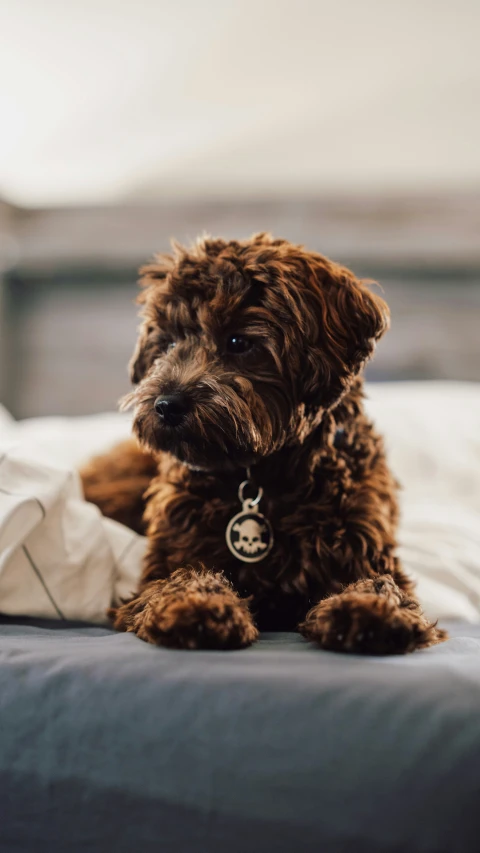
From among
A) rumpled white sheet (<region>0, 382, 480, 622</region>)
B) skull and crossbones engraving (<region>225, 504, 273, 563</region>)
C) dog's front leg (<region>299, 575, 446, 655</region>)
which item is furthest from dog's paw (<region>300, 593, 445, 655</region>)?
rumpled white sheet (<region>0, 382, 480, 622</region>)

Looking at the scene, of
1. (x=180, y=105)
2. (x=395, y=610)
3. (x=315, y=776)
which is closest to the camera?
(x=315, y=776)

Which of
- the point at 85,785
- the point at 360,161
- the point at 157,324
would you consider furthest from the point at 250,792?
Result: the point at 360,161

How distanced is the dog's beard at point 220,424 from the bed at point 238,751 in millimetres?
549

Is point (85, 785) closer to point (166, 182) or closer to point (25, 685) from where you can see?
point (25, 685)

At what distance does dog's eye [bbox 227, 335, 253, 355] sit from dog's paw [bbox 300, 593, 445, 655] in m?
0.72

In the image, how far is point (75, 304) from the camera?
4.48 meters

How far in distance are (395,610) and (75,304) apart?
11.8 feet

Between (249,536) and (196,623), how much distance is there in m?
0.44

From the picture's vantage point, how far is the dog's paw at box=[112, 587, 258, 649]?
134 cm

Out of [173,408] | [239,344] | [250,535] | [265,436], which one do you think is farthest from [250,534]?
[239,344]

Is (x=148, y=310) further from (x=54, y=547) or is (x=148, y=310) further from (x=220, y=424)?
(x=54, y=547)

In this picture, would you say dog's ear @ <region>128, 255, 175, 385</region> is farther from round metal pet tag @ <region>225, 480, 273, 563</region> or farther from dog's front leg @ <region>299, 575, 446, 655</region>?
dog's front leg @ <region>299, 575, 446, 655</region>

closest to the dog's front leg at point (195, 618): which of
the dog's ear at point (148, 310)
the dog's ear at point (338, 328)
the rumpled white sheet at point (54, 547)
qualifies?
the rumpled white sheet at point (54, 547)

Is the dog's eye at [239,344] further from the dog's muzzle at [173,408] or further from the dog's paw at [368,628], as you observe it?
the dog's paw at [368,628]
